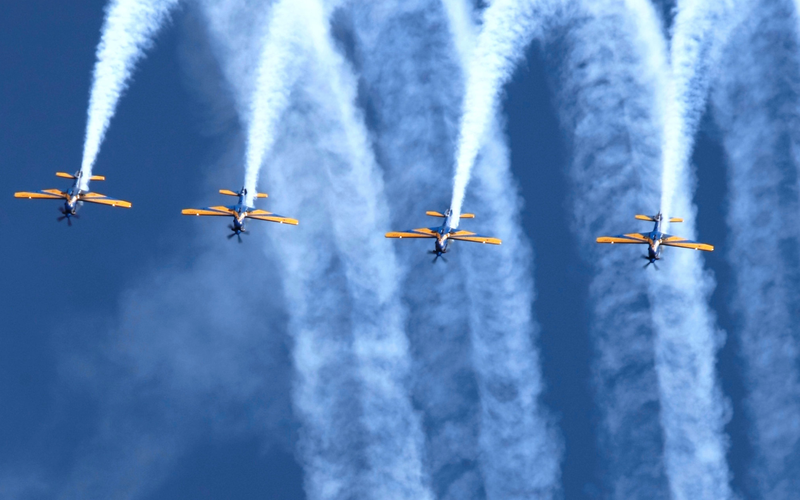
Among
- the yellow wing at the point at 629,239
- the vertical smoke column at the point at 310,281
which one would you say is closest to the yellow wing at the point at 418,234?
the vertical smoke column at the point at 310,281

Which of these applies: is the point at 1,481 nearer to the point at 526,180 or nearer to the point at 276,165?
the point at 276,165

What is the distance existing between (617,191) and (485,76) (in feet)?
63.9

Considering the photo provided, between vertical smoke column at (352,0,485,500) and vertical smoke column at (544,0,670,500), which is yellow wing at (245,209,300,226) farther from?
vertical smoke column at (544,0,670,500)

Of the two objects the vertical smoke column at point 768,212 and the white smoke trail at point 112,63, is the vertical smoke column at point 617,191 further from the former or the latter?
the white smoke trail at point 112,63

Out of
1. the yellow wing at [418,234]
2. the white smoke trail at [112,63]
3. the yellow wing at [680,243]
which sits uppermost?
the white smoke trail at [112,63]

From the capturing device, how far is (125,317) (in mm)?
126188

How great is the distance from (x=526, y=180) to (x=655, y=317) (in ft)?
65.9

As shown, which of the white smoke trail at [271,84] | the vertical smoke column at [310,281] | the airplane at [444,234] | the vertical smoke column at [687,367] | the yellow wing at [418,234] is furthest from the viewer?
the vertical smoke column at [310,281]

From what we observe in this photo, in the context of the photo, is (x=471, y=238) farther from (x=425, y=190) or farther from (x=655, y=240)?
(x=655, y=240)

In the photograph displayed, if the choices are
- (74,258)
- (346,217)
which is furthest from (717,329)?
(74,258)

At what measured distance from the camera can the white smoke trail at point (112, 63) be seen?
3976 inches

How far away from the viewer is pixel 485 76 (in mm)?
102125

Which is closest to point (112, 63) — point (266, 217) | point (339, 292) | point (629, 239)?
point (266, 217)

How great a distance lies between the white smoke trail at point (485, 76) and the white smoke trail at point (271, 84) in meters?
16.9
